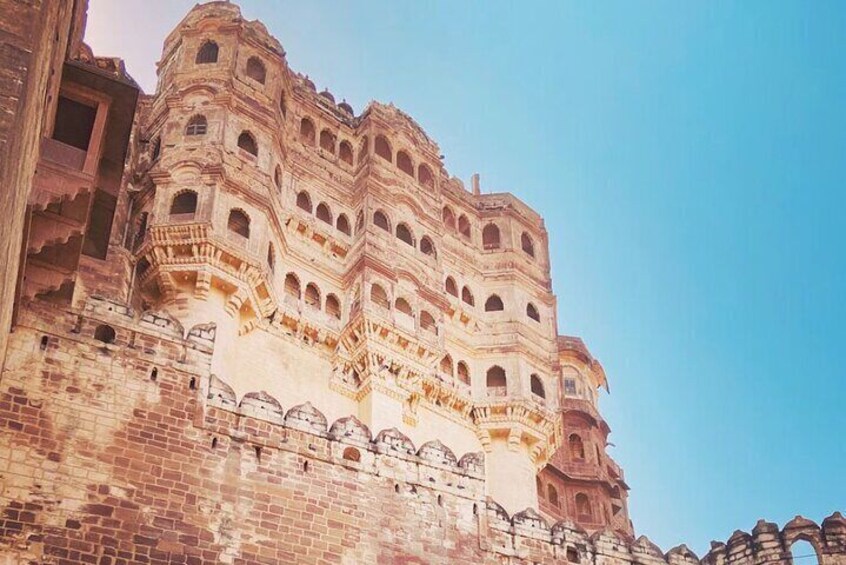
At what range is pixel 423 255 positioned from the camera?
27656 millimetres

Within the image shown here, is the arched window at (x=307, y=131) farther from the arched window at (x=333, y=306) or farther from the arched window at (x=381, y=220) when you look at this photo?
the arched window at (x=333, y=306)

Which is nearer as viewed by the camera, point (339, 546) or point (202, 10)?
point (339, 546)

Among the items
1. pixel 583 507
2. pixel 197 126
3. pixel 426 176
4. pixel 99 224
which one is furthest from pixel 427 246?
pixel 99 224

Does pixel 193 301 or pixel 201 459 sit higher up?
pixel 193 301

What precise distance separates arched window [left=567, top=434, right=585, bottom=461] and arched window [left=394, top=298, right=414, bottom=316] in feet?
39.3

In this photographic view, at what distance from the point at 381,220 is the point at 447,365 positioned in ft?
14.3

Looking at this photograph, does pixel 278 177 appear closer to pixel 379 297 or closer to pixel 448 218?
pixel 379 297

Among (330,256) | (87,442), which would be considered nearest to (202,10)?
(330,256)

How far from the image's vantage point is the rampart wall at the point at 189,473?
11.4 meters

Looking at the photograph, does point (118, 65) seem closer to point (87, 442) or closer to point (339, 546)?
point (87, 442)

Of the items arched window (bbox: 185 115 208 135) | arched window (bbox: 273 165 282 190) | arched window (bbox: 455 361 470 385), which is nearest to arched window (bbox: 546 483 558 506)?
arched window (bbox: 455 361 470 385)

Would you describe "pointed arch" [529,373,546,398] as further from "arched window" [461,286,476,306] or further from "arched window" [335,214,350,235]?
"arched window" [335,214,350,235]

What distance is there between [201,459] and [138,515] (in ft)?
3.87

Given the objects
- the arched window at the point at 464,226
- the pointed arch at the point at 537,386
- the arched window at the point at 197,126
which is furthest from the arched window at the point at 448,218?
the arched window at the point at 197,126
